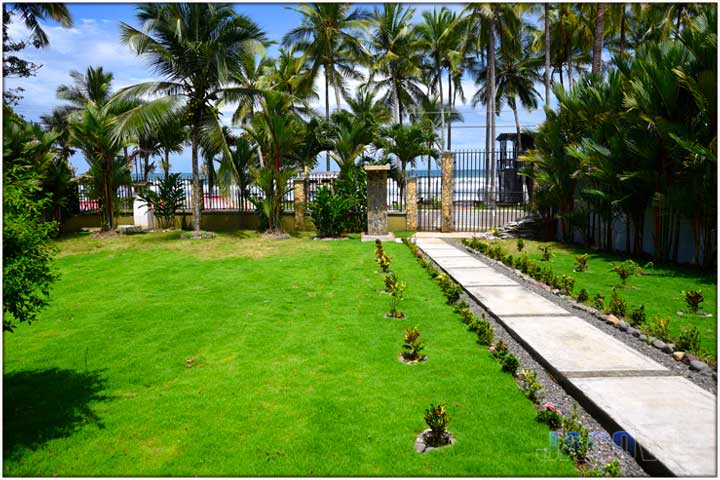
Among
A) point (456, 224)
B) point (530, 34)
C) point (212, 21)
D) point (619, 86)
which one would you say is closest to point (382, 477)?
point (619, 86)

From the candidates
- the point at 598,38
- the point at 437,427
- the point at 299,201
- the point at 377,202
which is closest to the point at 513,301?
the point at 437,427

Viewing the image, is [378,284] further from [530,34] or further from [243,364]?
[530,34]

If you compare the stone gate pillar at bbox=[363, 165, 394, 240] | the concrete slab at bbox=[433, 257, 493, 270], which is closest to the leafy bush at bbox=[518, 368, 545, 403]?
the concrete slab at bbox=[433, 257, 493, 270]

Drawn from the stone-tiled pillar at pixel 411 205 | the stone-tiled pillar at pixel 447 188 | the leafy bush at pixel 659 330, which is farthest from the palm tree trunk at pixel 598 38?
the leafy bush at pixel 659 330

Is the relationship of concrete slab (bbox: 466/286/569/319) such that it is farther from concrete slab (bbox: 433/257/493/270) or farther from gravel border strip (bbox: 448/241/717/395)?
concrete slab (bbox: 433/257/493/270)

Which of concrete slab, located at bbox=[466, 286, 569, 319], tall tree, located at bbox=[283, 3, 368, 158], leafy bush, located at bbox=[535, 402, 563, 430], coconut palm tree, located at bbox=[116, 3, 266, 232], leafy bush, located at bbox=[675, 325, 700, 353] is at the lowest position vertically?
leafy bush, located at bbox=[535, 402, 563, 430]

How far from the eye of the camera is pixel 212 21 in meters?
14.1

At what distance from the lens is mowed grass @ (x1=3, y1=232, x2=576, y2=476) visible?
314 cm

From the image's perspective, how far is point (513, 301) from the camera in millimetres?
6848

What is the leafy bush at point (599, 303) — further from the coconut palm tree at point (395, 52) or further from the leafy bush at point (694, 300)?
the coconut palm tree at point (395, 52)

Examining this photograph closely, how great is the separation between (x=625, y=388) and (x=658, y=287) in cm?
472

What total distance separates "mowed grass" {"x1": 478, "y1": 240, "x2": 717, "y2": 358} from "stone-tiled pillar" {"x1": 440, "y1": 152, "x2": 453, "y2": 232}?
16.4 ft

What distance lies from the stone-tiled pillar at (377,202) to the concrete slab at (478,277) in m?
5.58

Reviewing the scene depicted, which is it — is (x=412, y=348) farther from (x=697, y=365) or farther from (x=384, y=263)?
(x=384, y=263)
